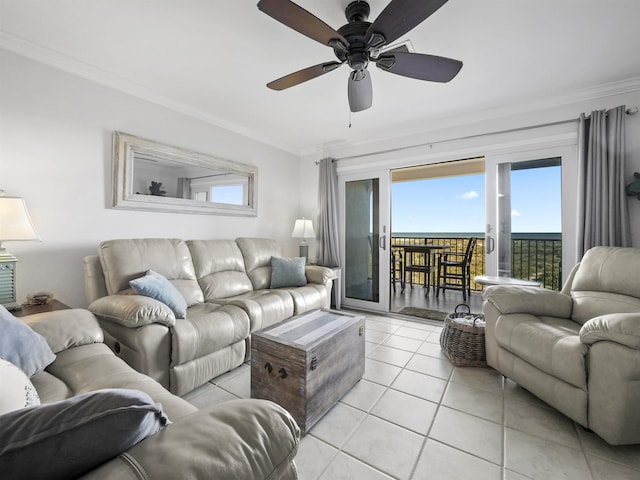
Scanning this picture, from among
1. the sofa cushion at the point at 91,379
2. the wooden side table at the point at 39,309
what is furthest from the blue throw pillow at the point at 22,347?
the wooden side table at the point at 39,309

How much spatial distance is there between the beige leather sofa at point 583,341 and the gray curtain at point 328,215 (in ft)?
7.75

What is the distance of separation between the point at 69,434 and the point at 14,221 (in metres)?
2.09

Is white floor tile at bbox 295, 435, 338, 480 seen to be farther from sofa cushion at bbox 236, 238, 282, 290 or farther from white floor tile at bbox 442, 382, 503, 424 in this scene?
sofa cushion at bbox 236, 238, 282, 290

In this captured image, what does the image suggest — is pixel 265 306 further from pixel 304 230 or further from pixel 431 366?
pixel 304 230

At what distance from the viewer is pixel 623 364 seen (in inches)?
55.6

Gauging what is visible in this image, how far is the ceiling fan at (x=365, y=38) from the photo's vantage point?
4.55ft

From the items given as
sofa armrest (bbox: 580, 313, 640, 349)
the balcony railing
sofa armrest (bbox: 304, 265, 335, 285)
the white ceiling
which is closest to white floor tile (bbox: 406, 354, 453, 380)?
sofa armrest (bbox: 580, 313, 640, 349)

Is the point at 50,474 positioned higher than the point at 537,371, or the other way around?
the point at 50,474

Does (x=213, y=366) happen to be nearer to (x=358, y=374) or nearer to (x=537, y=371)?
(x=358, y=374)

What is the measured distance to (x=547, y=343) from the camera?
5.76ft

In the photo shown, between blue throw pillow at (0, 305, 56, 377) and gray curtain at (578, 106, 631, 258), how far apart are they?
399 centimetres

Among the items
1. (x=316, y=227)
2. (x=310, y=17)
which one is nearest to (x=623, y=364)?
(x=310, y=17)

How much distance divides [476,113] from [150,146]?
3.56 meters

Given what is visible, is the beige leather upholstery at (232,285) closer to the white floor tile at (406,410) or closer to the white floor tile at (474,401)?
the white floor tile at (406,410)
